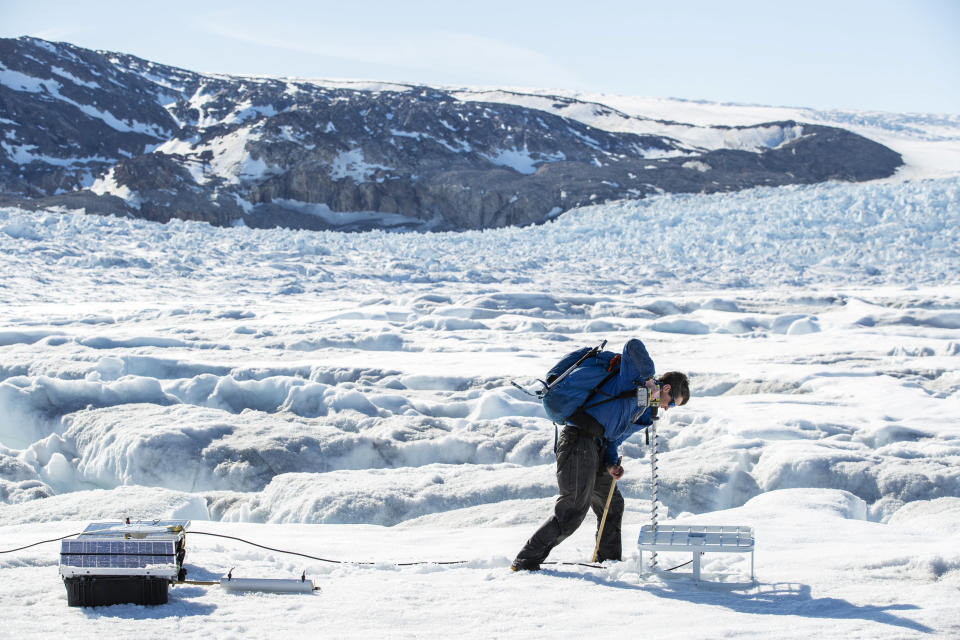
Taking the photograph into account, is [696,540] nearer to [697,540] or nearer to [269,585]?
[697,540]

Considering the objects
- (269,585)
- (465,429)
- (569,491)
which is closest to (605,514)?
(569,491)

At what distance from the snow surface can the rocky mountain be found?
14.3m

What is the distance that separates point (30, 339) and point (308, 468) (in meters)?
5.48

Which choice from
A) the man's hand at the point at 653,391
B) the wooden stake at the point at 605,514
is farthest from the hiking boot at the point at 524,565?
the man's hand at the point at 653,391

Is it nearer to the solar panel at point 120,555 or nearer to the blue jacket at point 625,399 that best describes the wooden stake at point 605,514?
the blue jacket at point 625,399

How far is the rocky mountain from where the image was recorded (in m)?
32.9

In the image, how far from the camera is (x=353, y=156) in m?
36.3

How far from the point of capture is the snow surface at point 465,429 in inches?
113

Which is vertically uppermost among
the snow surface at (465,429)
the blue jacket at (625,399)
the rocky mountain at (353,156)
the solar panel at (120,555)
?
the rocky mountain at (353,156)

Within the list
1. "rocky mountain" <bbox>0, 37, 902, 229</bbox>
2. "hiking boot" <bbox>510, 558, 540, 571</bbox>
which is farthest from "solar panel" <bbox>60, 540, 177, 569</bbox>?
"rocky mountain" <bbox>0, 37, 902, 229</bbox>

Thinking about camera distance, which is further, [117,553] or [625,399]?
[625,399]

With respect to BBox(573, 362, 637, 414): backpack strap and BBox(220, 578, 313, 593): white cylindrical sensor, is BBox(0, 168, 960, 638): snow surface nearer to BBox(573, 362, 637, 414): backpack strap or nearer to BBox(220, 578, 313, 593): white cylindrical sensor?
BBox(220, 578, 313, 593): white cylindrical sensor

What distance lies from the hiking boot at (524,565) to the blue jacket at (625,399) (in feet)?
1.50

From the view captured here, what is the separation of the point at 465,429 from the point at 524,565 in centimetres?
399
